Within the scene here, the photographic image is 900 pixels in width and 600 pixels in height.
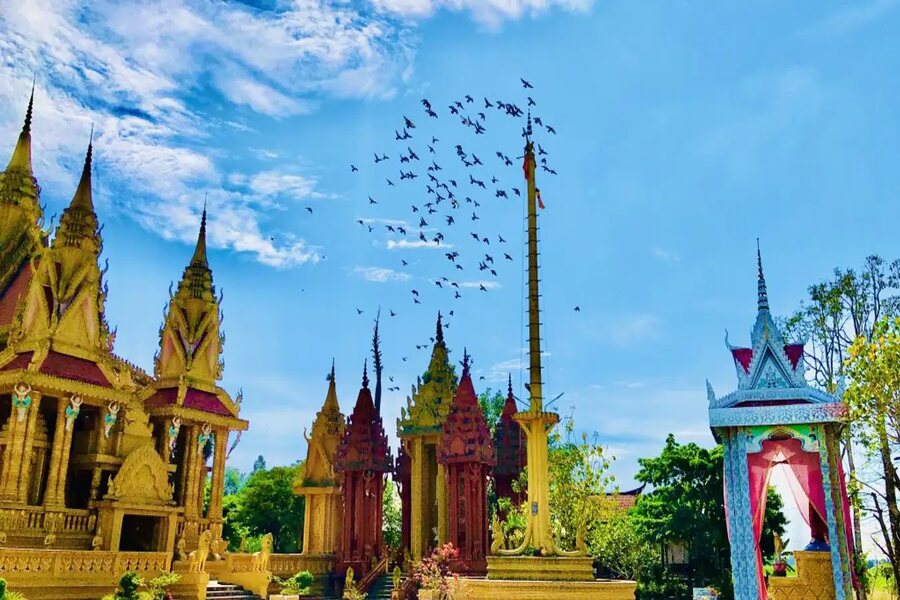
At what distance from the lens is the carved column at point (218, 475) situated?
27.1 meters

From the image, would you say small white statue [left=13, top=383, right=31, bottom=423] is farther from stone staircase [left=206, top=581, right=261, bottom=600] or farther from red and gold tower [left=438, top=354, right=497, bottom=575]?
red and gold tower [left=438, top=354, right=497, bottom=575]

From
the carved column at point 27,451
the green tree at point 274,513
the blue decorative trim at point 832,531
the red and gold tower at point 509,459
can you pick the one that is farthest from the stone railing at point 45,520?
the green tree at point 274,513

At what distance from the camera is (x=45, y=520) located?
20.2 meters

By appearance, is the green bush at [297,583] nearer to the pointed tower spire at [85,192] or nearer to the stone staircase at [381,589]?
the stone staircase at [381,589]

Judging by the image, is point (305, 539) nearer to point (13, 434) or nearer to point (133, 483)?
point (133, 483)

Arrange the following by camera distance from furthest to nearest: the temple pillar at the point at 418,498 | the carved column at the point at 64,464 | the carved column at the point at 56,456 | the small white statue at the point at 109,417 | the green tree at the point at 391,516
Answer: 1. the green tree at the point at 391,516
2. the temple pillar at the point at 418,498
3. the small white statue at the point at 109,417
4. the carved column at the point at 64,464
5. the carved column at the point at 56,456

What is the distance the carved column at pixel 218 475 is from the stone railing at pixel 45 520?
6.06 metres

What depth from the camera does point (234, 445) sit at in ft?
92.8

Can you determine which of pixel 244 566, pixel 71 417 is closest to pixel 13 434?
pixel 71 417

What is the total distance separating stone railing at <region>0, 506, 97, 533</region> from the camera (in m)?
19.6

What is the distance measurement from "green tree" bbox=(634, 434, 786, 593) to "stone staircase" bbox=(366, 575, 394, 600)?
10.4 m

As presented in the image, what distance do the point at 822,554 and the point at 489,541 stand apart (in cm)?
1279

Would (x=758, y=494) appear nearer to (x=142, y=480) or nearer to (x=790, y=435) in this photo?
(x=790, y=435)

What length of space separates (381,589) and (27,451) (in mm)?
12193
